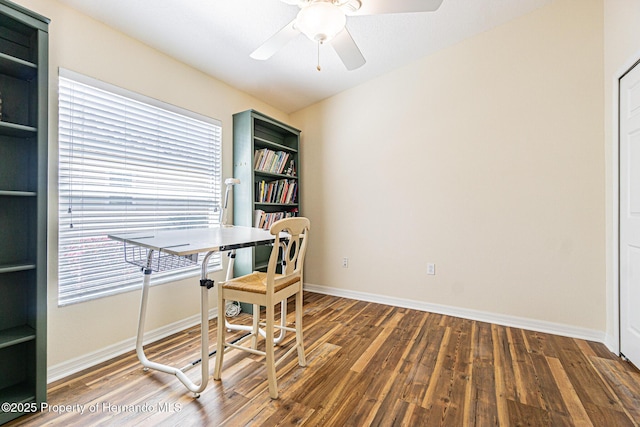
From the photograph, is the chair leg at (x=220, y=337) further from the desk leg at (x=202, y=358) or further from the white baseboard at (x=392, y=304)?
the white baseboard at (x=392, y=304)

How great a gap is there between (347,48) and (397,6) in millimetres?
364

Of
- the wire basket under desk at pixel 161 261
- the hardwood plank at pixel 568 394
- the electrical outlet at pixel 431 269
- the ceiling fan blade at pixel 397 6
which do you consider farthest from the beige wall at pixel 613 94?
the wire basket under desk at pixel 161 261

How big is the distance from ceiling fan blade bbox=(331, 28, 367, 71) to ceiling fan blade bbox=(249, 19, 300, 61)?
0.81 ft

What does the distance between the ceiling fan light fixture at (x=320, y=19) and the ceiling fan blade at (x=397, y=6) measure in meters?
0.19

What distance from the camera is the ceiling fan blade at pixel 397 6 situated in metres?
1.34

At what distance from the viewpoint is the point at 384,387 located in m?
1.62

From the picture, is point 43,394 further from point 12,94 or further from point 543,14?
point 543,14

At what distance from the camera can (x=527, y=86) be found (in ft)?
8.02

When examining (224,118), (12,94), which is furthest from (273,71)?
(12,94)

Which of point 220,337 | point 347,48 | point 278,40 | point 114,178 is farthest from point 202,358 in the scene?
point 347,48

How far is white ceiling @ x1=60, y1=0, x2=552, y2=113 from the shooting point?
1.89 m

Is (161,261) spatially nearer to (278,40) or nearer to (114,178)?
(114,178)

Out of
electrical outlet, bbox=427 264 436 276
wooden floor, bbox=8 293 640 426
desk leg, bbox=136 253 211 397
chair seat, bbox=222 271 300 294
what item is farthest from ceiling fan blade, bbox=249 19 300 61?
electrical outlet, bbox=427 264 436 276

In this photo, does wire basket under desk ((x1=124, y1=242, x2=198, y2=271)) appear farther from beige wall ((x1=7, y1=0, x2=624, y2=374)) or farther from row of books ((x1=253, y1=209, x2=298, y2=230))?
row of books ((x1=253, y1=209, x2=298, y2=230))
